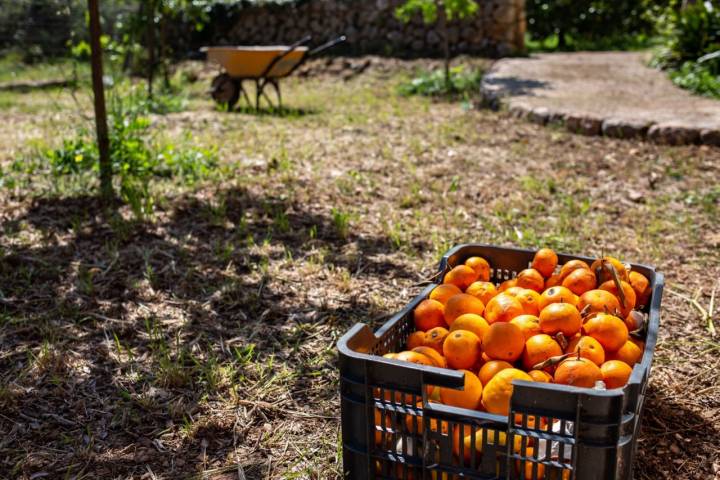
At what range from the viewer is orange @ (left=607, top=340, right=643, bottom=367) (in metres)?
1.88

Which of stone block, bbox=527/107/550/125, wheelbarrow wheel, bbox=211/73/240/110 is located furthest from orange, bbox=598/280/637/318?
wheelbarrow wheel, bbox=211/73/240/110

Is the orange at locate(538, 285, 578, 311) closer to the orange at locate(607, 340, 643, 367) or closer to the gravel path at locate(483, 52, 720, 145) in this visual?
the orange at locate(607, 340, 643, 367)

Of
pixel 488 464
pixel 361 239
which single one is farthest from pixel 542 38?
pixel 488 464

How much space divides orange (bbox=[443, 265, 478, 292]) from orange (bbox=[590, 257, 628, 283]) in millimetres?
408

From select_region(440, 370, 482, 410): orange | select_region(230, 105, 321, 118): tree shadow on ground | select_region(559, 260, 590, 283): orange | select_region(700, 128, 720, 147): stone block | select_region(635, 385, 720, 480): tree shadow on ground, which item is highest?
select_region(230, 105, 321, 118): tree shadow on ground

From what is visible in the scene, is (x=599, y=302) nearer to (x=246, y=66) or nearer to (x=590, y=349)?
(x=590, y=349)

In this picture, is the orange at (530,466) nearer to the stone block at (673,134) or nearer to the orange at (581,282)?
the orange at (581,282)

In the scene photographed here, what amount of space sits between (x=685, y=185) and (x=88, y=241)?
4.06 meters

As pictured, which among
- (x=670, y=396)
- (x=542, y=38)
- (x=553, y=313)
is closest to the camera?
(x=553, y=313)

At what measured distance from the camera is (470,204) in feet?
15.1

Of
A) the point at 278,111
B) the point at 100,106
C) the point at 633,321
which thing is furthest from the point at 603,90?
the point at 633,321

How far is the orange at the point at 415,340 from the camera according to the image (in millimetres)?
2021

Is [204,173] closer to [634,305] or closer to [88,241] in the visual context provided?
[88,241]

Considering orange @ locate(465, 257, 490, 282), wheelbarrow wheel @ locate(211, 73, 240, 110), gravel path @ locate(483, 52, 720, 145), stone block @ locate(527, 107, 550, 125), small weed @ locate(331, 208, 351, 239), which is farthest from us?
wheelbarrow wheel @ locate(211, 73, 240, 110)
